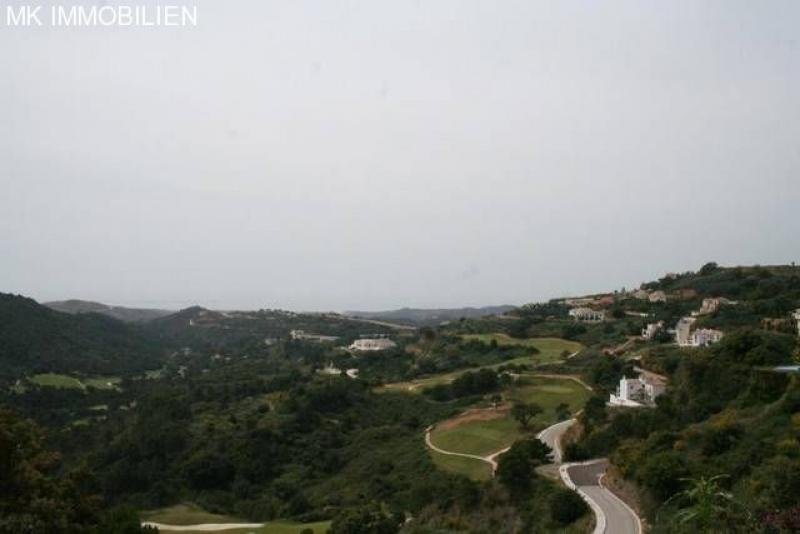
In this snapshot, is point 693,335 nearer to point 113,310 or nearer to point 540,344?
point 540,344

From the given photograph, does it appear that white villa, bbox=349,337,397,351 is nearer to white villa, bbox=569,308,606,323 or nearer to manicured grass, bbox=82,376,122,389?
white villa, bbox=569,308,606,323

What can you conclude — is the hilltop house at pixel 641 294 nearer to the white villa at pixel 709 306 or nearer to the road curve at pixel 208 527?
the white villa at pixel 709 306

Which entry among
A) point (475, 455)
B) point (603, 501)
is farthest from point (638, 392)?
point (603, 501)

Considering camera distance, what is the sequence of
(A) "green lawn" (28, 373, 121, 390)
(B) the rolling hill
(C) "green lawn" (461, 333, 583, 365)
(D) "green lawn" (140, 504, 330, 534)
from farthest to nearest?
1. (B) the rolling hill
2. (A) "green lawn" (28, 373, 121, 390)
3. (C) "green lawn" (461, 333, 583, 365)
4. (D) "green lawn" (140, 504, 330, 534)

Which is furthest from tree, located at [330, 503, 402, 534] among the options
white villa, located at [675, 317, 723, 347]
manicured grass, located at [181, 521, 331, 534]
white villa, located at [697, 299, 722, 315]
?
white villa, located at [697, 299, 722, 315]

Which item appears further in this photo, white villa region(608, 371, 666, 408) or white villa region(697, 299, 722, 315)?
white villa region(697, 299, 722, 315)

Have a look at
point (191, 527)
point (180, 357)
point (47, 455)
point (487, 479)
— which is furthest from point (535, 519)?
point (180, 357)
